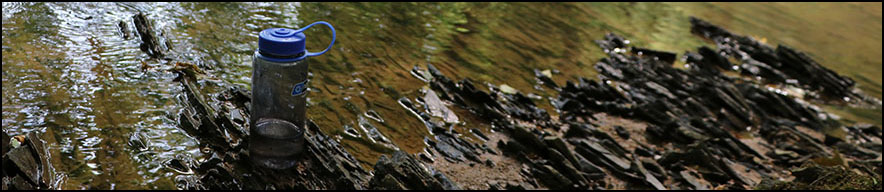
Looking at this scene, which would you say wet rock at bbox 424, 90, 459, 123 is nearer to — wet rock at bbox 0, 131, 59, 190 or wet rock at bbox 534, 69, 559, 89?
wet rock at bbox 534, 69, 559, 89

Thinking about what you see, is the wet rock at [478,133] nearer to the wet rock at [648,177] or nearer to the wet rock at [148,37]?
the wet rock at [648,177]

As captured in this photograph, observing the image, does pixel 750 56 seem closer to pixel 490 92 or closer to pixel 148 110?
pixel 490 92

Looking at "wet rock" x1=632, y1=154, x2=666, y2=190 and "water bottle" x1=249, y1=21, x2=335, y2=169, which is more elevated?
"water bottle" x1=249, y1=21, x2=335, y2=169

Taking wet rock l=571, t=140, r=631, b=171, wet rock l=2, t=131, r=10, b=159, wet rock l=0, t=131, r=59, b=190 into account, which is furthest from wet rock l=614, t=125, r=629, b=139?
wet rock l=2, t=131, r=10, b=159

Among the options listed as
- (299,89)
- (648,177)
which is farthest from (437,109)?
(299,89)

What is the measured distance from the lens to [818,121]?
10.2m

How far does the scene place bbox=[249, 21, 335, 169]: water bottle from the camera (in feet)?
12.7

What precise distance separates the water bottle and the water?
71cm

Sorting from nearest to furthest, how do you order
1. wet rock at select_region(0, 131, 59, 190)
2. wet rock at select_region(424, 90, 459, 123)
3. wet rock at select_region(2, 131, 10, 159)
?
wet rock at select_region(0, 131, 59, 190)
wet rock at select_region(2, 131, 10, 159)
wet rock at select_region(424, 90, 459, 123)

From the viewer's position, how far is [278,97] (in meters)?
4.09

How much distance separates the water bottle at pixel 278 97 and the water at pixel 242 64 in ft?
2.32

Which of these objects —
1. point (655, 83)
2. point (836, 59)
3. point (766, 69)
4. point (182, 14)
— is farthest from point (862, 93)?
point (182, 14)

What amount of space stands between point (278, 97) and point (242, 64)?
122 inches

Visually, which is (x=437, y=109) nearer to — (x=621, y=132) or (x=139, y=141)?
(x=621, y=132)
